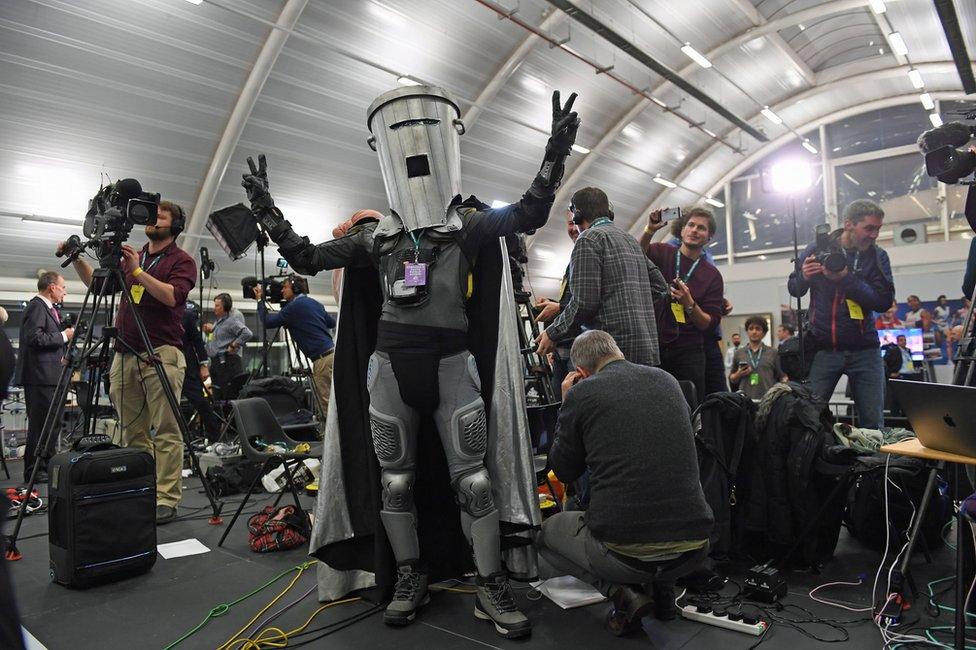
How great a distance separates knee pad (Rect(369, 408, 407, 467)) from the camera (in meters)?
2.52

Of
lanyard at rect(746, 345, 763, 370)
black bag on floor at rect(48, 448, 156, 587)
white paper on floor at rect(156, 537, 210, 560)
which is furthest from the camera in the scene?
lanyard at rect(746, 345, 763, 370)

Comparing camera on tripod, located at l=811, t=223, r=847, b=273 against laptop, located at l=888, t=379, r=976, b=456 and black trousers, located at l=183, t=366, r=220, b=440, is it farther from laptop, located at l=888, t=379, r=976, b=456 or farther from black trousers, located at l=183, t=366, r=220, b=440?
black trousers, located at l=183, t=366, r=220, b=440

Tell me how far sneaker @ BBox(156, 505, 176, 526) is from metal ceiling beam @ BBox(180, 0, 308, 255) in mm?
8117

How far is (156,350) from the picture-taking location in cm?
388

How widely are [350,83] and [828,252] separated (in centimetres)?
953

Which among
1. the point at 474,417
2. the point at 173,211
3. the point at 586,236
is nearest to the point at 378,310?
the point at 474,417

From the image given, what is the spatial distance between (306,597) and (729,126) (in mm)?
17295

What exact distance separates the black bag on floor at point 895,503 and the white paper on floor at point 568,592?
1.33 meters

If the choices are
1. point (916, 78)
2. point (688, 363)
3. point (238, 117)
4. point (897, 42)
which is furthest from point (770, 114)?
point (688, 363)

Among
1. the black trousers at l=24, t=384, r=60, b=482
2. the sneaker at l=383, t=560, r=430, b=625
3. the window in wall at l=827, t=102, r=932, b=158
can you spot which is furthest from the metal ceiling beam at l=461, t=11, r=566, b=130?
the sneaker at l=383, t=560, r=430, b=625

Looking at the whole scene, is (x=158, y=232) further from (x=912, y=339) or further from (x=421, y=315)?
(x=912, y=339)

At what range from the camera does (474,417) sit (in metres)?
2.51

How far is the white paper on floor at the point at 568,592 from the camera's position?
254cm

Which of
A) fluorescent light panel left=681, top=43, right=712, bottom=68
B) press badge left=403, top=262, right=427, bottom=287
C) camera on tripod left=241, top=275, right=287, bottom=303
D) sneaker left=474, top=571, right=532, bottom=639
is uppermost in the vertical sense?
fluorescent light panel left=681, top=43, right=712, bottom=68
